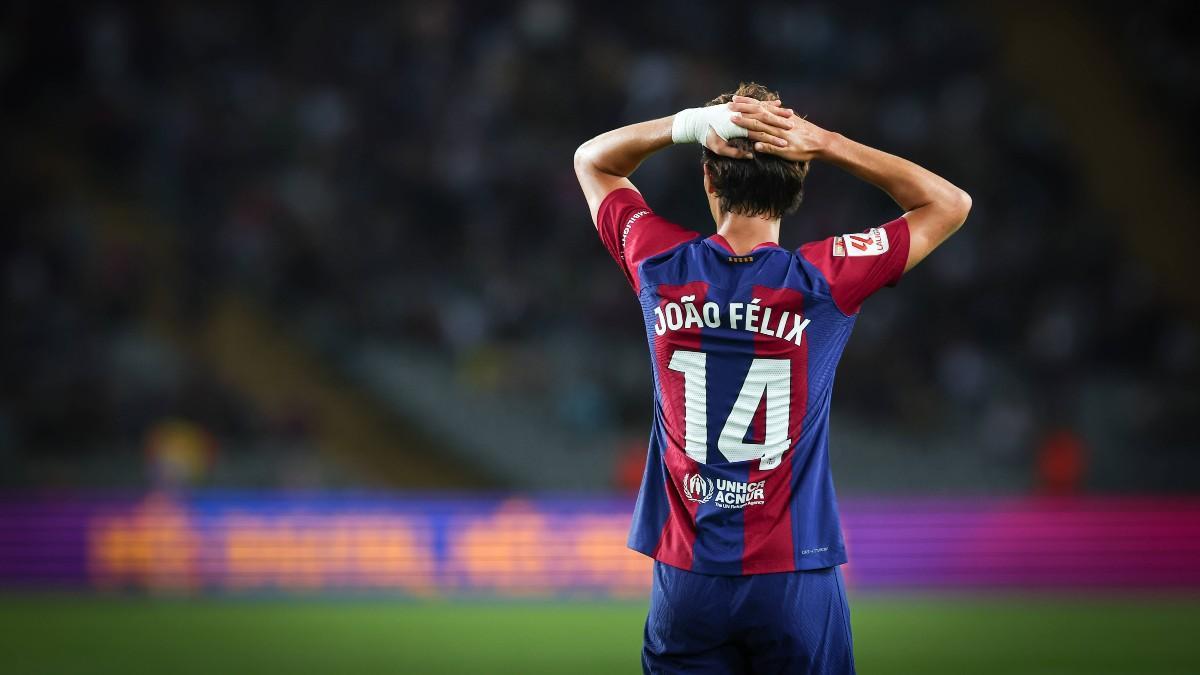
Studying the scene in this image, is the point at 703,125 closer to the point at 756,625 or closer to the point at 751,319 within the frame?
the point at 751,319

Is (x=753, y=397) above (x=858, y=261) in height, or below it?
below

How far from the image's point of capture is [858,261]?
3.47 m

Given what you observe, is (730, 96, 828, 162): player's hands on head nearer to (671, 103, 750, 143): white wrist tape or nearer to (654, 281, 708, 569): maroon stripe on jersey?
(671, 103, 750, 143): white wrist tape

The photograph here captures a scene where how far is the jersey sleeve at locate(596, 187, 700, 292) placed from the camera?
11.7ft

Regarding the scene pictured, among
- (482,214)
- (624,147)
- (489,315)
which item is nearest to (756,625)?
(624,147)

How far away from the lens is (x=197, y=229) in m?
17.0

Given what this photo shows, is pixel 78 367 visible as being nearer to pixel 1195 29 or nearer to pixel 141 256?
pixel 141 256

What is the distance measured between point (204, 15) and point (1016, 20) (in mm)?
12355

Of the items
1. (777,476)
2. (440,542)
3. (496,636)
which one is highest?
(440,542)

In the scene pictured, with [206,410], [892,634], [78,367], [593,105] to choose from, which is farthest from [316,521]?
[593,105]

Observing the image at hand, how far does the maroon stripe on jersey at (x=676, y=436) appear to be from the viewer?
3439 mm

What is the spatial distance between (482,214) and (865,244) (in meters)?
14.2

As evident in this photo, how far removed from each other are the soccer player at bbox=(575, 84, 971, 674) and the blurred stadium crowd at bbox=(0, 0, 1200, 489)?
1260 cm

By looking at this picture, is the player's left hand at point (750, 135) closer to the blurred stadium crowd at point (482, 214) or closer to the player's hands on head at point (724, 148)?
the player's hands on head at point (724, 148)
